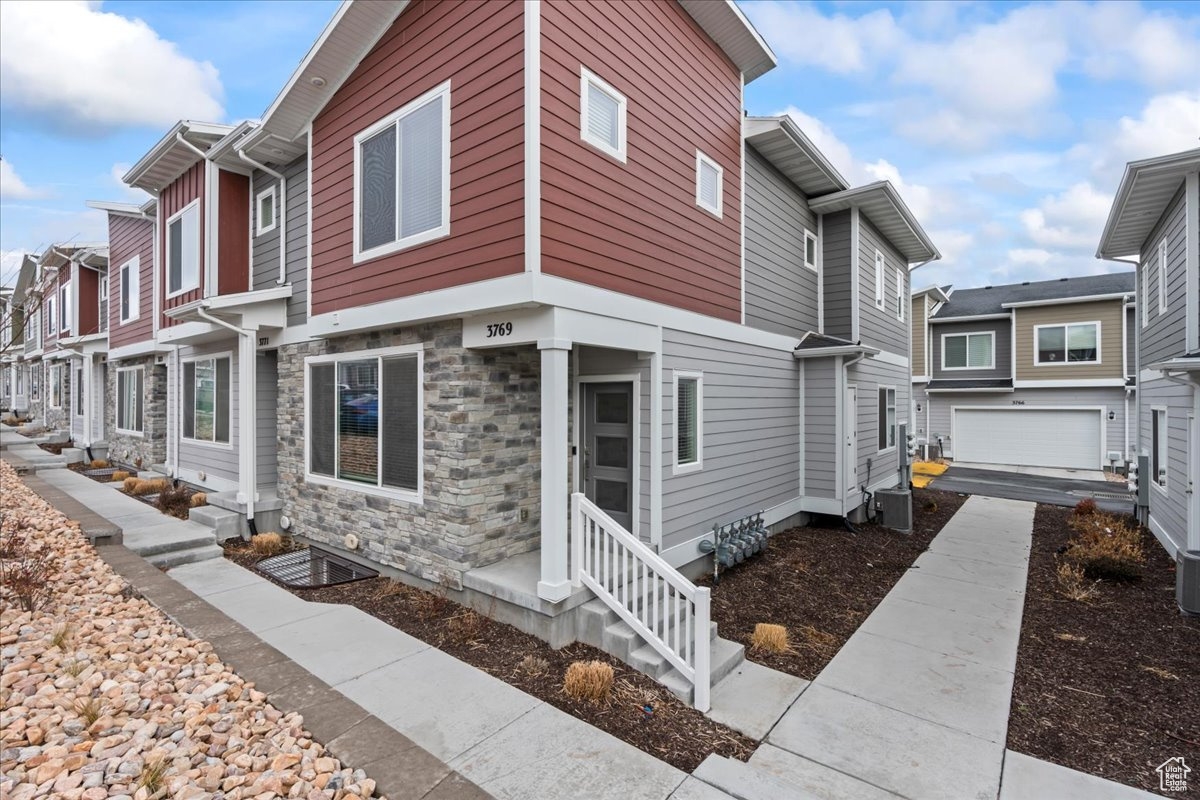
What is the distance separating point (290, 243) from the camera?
8.29m

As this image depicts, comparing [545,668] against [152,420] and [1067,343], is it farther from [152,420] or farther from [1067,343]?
[1067,343]

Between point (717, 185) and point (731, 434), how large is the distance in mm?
3367

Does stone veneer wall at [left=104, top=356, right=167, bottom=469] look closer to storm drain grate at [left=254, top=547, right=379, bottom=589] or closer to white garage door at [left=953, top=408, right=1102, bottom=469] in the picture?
storm drain grate at [left=254, top=547, right=379, bottom=589]

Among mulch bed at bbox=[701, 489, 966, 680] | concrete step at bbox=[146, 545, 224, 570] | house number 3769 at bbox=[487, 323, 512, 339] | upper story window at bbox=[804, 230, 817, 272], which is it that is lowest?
mulch bed at bbox=[701, 489, 966, 680]

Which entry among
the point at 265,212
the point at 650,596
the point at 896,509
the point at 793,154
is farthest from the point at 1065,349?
the point at 265,212

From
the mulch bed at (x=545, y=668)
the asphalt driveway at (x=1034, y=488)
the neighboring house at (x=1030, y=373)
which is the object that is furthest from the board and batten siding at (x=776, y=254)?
the neighboring house at (x=1030, y=373)

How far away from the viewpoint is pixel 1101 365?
17.5 metres

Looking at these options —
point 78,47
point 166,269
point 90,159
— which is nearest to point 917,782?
point 166,269

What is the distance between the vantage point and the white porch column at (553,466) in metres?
4.80

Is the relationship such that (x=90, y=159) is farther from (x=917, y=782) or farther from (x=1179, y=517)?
(x=1179, y=517)

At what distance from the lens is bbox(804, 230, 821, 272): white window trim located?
10.2m

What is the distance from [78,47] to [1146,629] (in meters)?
17.1

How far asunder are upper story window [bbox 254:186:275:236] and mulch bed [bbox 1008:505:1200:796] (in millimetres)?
10725
